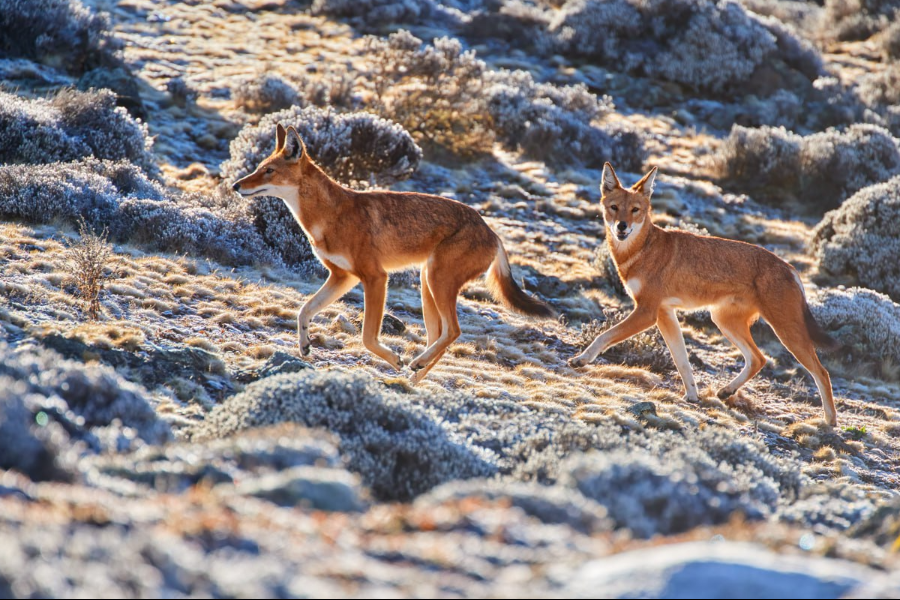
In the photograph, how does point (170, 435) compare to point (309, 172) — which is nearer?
point (170, 435)

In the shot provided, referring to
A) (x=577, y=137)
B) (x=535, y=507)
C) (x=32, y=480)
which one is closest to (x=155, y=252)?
(x=32, y=480)

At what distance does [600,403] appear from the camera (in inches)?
387

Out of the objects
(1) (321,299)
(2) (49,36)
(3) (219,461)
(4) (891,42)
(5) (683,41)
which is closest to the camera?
(3) (219,461)

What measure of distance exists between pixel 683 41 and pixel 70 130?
17748 mm

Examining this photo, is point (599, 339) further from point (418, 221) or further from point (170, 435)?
point (170, 435)

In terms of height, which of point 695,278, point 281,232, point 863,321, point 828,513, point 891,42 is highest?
point 891,42

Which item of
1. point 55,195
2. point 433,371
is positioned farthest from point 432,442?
point 55,195

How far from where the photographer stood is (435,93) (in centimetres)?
2086

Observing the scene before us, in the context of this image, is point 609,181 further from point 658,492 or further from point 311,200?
point 658,492

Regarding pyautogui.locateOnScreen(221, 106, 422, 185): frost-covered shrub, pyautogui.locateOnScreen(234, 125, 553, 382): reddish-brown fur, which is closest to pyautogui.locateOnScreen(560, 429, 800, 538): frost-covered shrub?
pyautogui.locateOnScreen(234, 125, 553, 382): reddish-brown fur

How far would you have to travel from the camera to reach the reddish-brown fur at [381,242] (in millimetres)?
8781

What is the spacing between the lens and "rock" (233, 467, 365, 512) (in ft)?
12.3

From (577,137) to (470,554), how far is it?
18713 millimetres

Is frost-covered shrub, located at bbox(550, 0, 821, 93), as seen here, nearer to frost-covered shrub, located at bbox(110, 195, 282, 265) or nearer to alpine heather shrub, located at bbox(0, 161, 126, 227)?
frost-covered shrub, located at bbox(110, 195, 282, 265)
